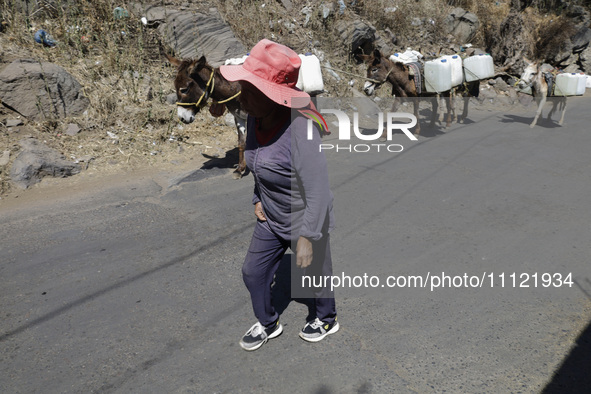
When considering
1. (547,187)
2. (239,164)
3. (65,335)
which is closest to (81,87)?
(239,164)

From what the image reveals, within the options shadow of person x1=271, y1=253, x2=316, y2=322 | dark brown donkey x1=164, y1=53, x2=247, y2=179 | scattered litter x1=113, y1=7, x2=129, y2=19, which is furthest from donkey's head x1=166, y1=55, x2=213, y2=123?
scattered litter x1=113, y1=7, x2=129, y2=19

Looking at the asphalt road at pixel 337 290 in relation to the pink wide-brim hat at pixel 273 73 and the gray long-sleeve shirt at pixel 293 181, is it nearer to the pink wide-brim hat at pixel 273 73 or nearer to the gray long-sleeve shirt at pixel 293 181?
the gray long-sleeve shirt at pixel 293 181

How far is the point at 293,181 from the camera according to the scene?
2.53 meters

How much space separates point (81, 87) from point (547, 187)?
7.91 metres

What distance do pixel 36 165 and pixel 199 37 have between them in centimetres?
525

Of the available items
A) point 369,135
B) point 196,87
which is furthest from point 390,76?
point 196,87

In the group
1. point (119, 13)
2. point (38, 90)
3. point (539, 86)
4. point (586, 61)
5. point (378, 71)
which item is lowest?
point (586, 61)

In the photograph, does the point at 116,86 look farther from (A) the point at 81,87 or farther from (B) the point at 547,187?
(B) the point at 547,187

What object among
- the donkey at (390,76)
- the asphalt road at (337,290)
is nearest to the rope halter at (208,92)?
the asphalt road at (337,290)

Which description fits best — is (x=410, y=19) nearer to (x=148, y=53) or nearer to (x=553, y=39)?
(x=553, y=39)

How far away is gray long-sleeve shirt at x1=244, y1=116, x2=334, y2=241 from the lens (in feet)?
7.86

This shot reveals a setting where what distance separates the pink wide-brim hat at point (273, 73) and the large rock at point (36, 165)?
198 inches

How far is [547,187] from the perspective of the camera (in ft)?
20.8

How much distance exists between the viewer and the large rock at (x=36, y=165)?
6152 millimetres
